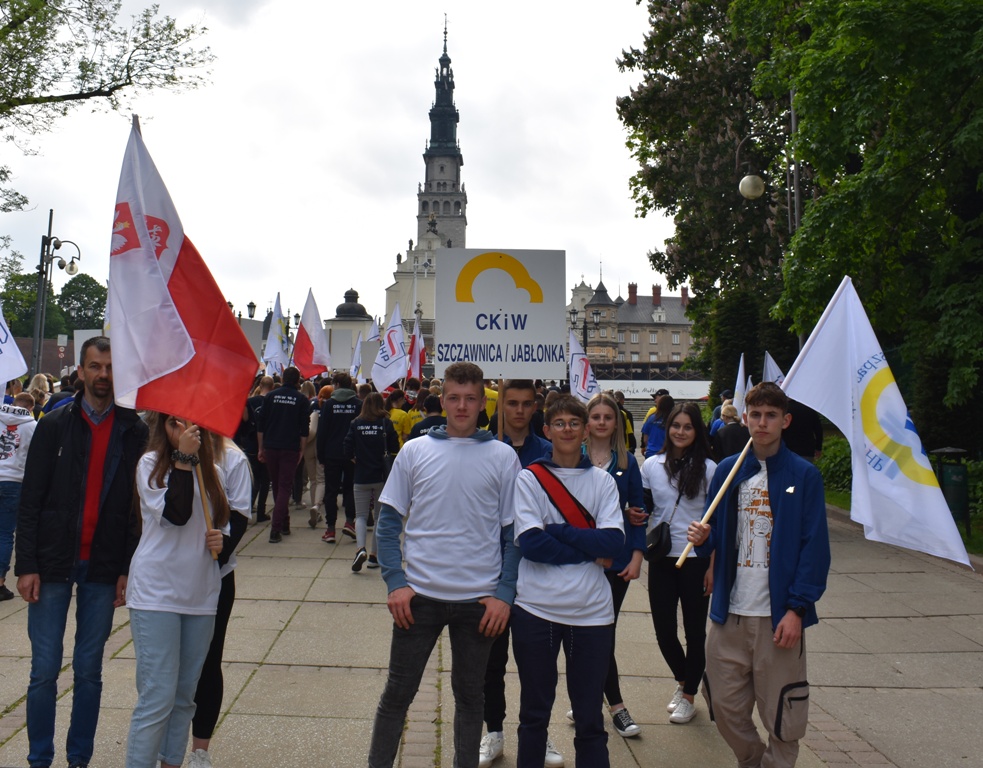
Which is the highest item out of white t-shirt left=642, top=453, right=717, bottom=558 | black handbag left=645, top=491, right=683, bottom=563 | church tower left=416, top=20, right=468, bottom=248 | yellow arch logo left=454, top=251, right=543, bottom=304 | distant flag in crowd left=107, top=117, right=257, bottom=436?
church tower left=416, top=20, right=468, bottom=248

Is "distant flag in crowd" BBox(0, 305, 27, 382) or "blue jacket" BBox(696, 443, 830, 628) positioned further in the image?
"distant flag in crowd" BBox(0, 305, 27, 382)

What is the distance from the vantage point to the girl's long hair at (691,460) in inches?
218

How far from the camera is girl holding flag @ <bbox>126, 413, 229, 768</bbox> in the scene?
385cm

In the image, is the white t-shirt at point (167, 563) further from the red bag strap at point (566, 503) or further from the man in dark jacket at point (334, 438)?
the man in dark jacket at point (334, 438)

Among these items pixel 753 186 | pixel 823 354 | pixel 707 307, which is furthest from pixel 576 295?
pixel 823 354

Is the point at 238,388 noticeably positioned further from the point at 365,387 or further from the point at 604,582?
the point at 365,387

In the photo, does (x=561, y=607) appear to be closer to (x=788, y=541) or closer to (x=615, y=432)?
(x=788, y=541)

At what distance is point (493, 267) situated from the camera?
6629 mm

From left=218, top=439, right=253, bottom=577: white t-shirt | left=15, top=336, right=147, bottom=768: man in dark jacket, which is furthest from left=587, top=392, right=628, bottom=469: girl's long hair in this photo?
left=15, top=336, right=147, bottom=768: man in dark jacket

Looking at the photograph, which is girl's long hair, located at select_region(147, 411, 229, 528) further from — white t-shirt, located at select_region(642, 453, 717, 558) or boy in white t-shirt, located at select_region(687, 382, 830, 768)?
white t-shirt, located at select_region(642, 453, 717, 558)

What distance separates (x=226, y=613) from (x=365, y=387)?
9.56m

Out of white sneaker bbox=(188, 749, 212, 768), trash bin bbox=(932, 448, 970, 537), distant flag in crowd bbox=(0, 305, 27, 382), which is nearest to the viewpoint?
white sneaker bbox=(188, 749, 212, 768)

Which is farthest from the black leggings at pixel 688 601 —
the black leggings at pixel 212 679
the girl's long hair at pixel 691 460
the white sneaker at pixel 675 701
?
the black leggings at pixel 212 679

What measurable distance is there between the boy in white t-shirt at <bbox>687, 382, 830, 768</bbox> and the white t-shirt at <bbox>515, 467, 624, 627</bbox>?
19.6 inches
